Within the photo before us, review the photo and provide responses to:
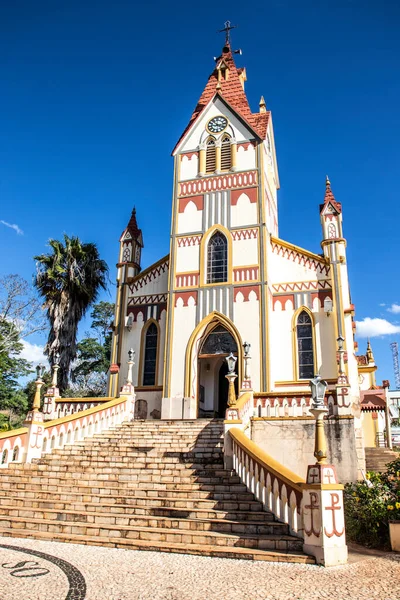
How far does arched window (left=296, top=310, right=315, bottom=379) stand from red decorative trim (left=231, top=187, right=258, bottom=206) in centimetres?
574

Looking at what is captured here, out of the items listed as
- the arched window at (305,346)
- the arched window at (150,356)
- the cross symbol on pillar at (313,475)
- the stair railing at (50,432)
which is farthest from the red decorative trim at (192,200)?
the cross symbol on pillar at (313,475)

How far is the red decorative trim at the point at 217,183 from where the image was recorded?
74.2ft

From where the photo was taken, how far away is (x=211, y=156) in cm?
2381

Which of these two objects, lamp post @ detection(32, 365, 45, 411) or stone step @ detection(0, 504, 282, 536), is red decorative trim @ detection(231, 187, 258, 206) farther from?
stone step @ detection(0, 504, 282, 536)

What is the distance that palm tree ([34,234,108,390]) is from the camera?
23750 mm

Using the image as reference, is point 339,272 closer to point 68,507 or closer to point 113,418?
point 113,418

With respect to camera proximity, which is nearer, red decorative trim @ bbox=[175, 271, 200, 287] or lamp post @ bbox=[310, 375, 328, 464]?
lamp post @ bbox=[310, 375, 328, 464]

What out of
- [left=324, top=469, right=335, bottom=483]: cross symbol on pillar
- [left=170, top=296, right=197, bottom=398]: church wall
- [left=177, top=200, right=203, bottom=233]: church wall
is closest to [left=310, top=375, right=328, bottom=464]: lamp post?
[left=324, top=469, right=335, bottom=483]: cross symbol on pillar

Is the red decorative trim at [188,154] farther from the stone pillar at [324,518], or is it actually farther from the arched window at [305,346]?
the stone pillar at [324,518]

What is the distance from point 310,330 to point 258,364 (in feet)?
9.42

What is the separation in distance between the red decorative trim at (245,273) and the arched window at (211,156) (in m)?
5.56

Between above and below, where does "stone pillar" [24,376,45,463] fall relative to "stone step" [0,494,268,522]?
above

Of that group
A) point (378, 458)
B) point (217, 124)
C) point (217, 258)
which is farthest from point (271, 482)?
point (217, 124)

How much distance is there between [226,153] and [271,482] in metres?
17.8
